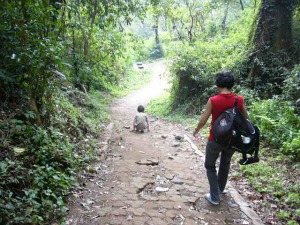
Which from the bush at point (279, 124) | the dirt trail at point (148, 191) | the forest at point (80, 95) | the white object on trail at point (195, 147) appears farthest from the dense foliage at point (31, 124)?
the bush at point (279, 124)

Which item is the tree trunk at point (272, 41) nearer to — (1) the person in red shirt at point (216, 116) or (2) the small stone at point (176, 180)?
(2) the small stone at point (176, 180)

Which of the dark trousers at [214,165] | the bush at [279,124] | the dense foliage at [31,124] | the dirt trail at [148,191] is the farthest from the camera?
the bush at [279,124]

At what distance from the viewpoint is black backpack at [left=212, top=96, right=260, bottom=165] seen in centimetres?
400

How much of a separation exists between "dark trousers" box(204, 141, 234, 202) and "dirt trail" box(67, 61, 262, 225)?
28cm

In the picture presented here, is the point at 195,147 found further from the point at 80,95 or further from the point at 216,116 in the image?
the point at 80,95

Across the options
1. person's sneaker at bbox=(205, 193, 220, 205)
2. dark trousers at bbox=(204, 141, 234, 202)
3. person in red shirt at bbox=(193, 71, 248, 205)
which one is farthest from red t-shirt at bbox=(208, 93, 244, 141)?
person's sneaker at bbox=(205, 193, 220, 205)

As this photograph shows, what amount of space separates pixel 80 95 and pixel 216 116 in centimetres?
780

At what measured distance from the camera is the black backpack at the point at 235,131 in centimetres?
400

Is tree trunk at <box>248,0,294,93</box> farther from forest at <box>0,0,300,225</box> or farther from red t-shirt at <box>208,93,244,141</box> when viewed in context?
red t-shirt at <box>208,93,244,141</box>

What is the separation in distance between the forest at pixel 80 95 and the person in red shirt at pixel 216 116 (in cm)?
94

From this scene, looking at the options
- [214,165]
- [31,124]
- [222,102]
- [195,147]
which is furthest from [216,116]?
[195,147]

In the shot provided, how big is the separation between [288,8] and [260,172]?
7.43 metres

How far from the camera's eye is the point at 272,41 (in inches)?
408

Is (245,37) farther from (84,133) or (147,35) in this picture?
(147,35)
